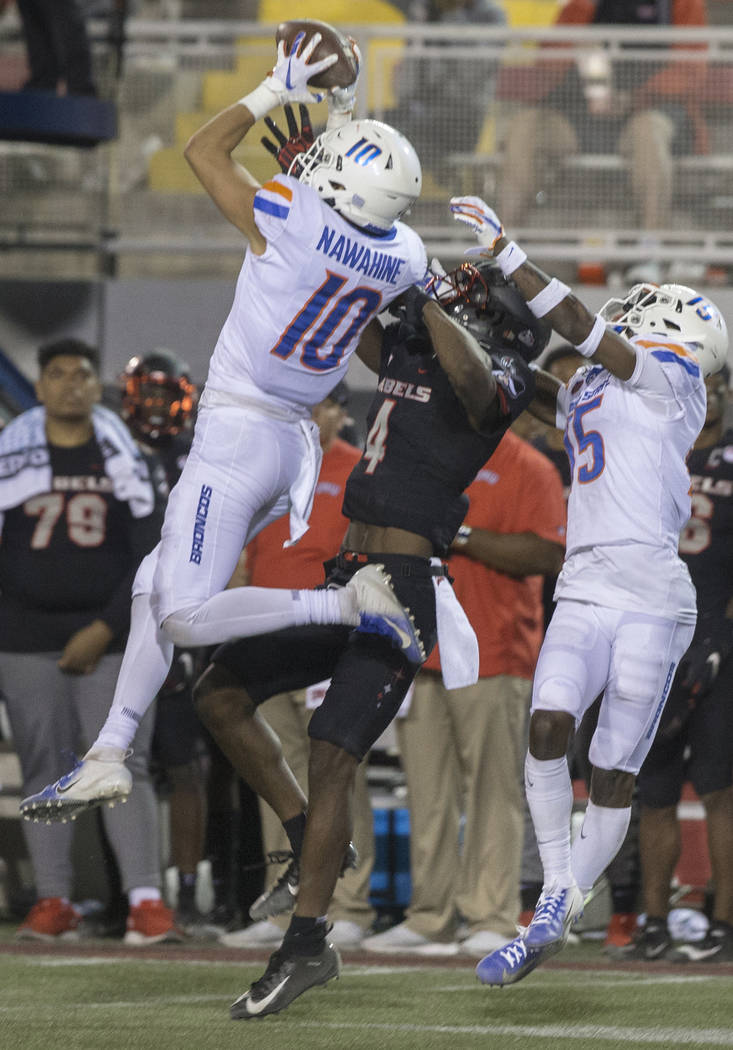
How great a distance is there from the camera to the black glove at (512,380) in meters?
5.45

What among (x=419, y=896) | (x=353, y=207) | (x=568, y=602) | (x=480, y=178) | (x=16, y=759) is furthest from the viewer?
(x=480, y=178)

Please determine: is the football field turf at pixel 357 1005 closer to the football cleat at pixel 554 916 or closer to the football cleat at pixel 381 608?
the football cleat at pixel 554 916

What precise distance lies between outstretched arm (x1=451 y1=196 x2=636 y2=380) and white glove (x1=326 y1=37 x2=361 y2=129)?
420 mm

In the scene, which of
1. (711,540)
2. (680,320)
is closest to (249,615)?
(680,320)

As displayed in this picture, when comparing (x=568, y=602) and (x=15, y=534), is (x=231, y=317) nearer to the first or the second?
(x=568, y=602)

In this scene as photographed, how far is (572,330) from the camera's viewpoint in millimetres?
5480

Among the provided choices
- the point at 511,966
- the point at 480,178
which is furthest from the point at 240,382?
the point at 480,178

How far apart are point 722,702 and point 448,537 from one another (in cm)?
213

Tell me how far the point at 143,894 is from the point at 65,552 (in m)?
1.41

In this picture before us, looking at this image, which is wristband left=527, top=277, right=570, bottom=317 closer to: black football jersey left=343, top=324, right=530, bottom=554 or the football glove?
black football jersey left=343, top=324, right=530, bottom=554

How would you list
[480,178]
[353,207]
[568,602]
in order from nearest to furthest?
[353,207], [568,602], [480,178]

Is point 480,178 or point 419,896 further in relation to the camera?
point 480,178

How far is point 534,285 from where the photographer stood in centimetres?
548

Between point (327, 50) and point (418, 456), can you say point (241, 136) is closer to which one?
point (327, 50)
